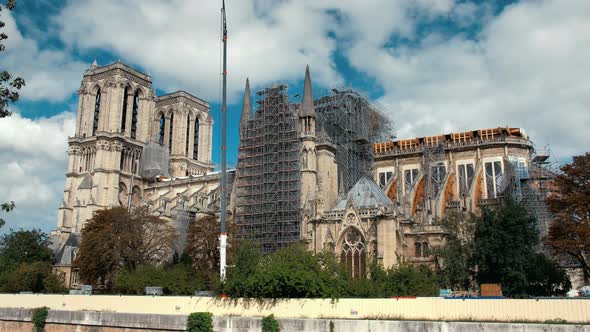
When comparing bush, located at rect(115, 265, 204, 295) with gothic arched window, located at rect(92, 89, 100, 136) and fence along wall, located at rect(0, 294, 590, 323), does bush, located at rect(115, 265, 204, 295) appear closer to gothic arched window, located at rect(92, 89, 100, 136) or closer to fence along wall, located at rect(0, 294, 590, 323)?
fence along wall, located at rect(0, 294, 590, 323)

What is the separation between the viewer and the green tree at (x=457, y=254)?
3422 centimetres

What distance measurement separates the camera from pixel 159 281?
120ft

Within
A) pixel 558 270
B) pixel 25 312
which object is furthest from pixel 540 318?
pixel 25 312

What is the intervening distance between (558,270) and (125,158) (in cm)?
4997

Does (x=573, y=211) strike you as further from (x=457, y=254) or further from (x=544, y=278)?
(x=457, y=254)

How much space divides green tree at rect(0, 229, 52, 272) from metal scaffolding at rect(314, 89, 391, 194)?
28979mm

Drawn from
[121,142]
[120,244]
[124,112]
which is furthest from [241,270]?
[124,112]

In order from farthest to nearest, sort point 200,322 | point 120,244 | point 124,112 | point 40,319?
1. point 124,112
2. point 120,244
3. point 40,319
4. point 200,322

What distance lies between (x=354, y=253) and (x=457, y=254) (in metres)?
7.53

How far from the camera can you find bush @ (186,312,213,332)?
78.5 feet

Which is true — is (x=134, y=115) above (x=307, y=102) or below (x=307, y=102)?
above

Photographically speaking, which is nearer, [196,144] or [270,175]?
[270,175]

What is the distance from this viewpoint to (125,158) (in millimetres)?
69250

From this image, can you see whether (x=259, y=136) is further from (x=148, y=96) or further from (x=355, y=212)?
(x=148, y=96)
